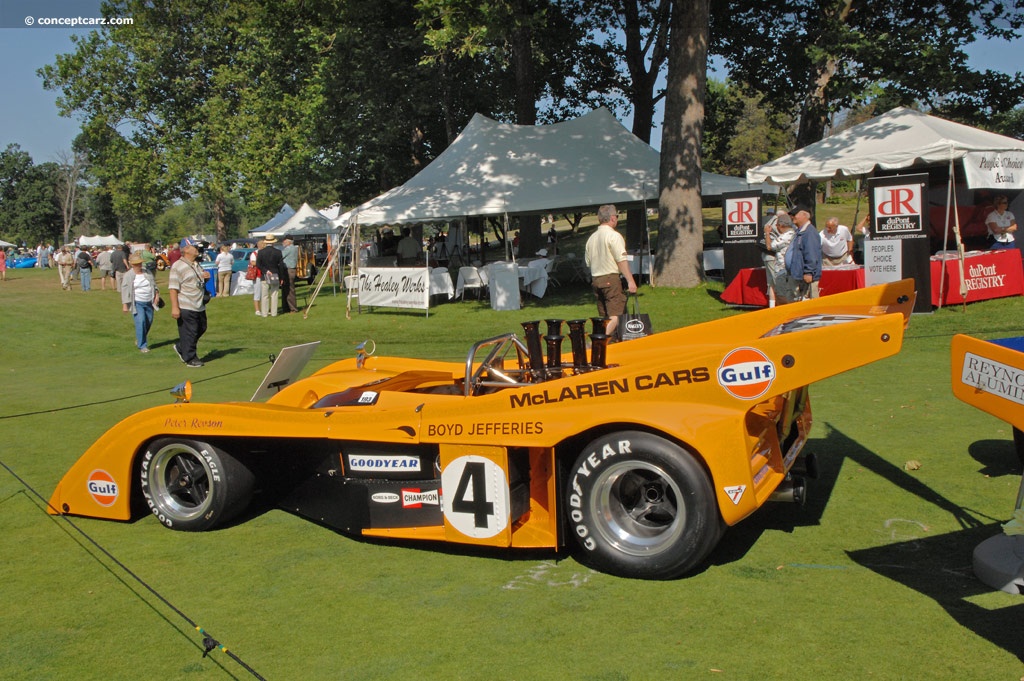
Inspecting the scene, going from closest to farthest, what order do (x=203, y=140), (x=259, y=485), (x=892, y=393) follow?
1. (x=259, y=485)
2. (x=892, y=393)
3. (x=203, y=140)

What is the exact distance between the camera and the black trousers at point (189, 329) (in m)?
12.1

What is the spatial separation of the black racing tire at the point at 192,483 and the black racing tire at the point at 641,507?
2.15 meters

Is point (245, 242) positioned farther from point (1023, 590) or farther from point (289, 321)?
point (1023, 590)

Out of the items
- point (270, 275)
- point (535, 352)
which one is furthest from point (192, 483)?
point (270, 275)

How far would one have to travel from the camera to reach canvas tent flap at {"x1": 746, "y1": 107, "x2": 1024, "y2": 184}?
45.4 ft

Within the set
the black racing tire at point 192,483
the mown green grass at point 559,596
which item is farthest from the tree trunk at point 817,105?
the black racing tire at point 192,483

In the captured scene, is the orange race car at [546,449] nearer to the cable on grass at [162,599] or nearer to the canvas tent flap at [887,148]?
the cable on grass at [162,599]

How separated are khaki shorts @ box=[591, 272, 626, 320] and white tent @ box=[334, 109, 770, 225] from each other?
931 cm

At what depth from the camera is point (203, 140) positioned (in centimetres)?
4228

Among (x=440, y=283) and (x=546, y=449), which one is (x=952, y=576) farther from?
(x=440, y=283)

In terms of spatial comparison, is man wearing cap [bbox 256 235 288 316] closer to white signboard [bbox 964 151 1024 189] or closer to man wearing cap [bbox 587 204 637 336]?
man wearing cap [bbox 587 204 637 336]

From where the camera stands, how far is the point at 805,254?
38.0 feet

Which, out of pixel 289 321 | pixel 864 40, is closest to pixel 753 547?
pixel 289 321

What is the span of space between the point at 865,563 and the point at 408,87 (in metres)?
29.8
